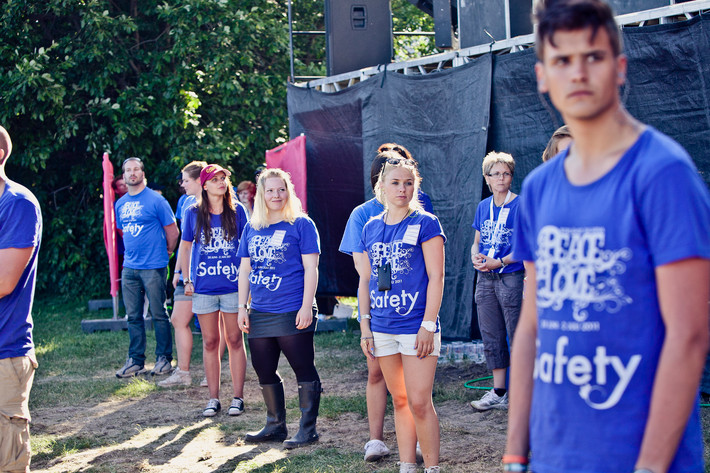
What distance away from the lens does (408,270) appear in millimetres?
4117

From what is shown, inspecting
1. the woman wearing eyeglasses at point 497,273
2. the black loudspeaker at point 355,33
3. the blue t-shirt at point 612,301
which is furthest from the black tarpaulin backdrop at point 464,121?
the blue t-shirt at point 612,301

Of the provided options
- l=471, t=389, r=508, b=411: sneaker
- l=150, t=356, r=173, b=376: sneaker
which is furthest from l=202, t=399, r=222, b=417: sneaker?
l=471, t=389, r=508, b=411: sneaker

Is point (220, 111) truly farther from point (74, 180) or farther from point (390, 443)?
point (390, 443)

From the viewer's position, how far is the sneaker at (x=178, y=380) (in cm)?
705

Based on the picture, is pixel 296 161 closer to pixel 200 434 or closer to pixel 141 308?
pixel 141 308

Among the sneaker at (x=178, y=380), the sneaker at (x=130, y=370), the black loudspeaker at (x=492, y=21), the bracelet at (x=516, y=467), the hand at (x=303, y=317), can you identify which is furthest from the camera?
the sneaker at (x=130, y=370)

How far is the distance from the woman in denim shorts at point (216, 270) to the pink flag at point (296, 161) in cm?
266

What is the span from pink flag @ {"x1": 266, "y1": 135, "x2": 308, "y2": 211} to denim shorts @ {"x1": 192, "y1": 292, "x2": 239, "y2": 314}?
284cm

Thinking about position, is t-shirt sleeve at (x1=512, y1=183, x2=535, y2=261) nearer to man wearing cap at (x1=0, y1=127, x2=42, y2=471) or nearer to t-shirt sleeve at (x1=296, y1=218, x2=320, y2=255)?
man wearing cap at (x1=0, y1=127, x2=42, y2=471)

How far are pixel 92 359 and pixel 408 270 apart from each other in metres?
5.55

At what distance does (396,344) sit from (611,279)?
2567mm

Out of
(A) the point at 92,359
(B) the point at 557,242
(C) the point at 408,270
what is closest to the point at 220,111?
(A) the point at 92,359

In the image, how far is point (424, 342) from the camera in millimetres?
3959

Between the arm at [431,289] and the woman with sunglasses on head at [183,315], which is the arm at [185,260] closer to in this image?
the woman with sunglasses on head at [183,315]
